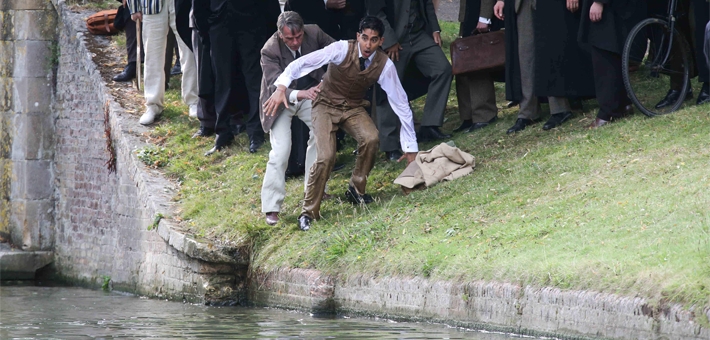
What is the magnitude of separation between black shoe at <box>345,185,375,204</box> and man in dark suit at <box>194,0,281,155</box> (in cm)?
210

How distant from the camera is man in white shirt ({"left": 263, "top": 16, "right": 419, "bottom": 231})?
30.6 ft

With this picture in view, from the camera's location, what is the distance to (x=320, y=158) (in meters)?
9.47

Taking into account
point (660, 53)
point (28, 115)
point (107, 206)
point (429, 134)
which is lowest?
point (107, 206)

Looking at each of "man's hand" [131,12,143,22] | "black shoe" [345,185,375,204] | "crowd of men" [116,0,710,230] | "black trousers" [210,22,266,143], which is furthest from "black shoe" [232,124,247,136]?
"black shoe" [345,185,375,204]

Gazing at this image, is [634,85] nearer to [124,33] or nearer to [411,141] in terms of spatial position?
[411,141]

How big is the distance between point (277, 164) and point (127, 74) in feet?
15.9

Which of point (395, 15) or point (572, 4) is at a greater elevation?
point (572, 4)

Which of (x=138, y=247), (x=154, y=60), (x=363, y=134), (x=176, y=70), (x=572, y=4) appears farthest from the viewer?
(x=176, y=70)

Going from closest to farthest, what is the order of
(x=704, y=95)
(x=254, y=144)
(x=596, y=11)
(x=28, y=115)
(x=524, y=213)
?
(x=524, y=213) < (x=596, y=11) < (x=704, y=95) < (x=254, y=144) < (x=28, y=115)

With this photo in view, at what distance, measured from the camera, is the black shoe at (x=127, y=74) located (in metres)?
13.8

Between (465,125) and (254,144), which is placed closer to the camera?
(465,125)

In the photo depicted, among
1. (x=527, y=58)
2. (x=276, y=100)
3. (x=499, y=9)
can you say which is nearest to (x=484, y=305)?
(x=276, y=100)

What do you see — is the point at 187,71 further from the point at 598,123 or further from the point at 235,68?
the point at 598,123

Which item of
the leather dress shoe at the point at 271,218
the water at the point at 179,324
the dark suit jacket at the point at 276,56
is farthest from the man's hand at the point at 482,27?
the water at the point at 179,324
